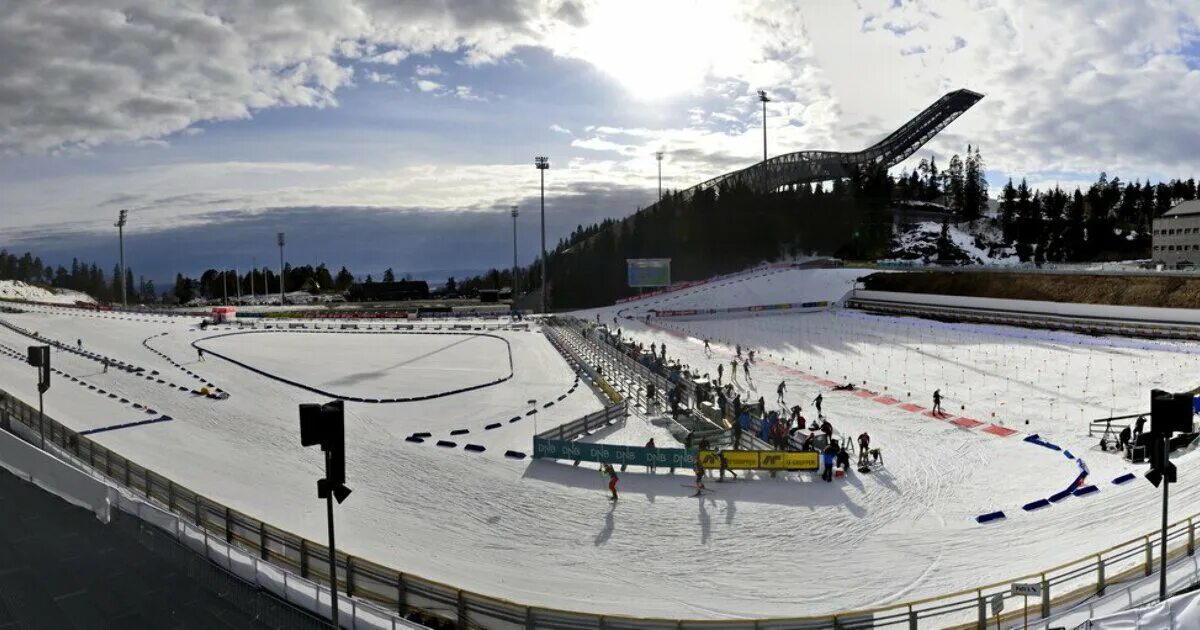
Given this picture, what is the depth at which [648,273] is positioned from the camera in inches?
3184

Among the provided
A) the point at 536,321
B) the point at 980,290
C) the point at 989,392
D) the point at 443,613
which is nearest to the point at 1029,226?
the point at 980,290

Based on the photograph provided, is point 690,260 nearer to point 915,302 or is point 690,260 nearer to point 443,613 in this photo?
point 915,302

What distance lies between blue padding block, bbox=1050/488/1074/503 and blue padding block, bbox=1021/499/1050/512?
0.31 metres

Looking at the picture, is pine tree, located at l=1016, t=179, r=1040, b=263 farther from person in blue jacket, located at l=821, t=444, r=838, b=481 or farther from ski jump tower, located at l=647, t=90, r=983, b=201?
person in blue jacket, located at l=821, t=444, r=838, b=481

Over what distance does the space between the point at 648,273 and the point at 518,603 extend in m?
69.7

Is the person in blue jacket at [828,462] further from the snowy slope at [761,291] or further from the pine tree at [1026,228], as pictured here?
the pine tree at [1026,228]

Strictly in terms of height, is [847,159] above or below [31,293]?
above

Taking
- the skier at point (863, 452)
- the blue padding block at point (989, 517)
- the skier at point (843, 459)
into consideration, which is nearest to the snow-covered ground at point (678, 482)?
the blue padding block at point (989, 517)

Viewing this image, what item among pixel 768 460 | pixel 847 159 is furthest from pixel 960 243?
pixel 768 460

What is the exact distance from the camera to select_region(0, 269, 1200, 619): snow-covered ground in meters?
14.4

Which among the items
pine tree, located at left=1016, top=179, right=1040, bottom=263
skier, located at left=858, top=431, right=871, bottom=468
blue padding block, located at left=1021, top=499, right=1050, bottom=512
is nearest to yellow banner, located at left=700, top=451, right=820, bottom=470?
skier, located at left=858, top=431, right=871, bottom=468

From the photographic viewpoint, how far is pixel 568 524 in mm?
17219

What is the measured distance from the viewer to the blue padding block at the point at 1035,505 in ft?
58.5

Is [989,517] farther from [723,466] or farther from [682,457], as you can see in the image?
[682,457]
